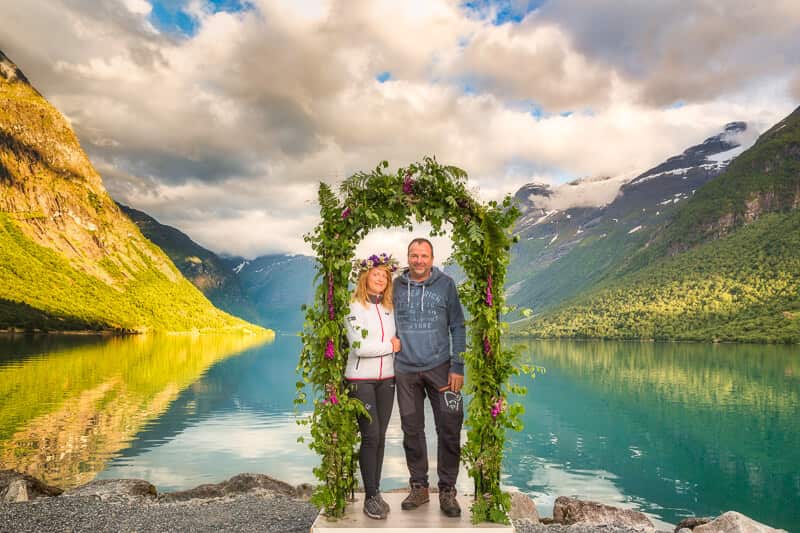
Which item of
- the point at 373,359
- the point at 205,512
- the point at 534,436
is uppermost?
the point at 373,359

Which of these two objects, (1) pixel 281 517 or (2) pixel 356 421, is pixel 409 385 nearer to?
(2) pixel 356 421

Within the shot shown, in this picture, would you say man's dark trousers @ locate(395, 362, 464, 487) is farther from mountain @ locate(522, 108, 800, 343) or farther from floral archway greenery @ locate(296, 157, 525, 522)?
mountain @ locate(522, 108, 800, 343)

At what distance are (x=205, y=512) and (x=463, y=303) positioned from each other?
7.69m

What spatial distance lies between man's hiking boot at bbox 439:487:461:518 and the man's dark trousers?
8.2 inches

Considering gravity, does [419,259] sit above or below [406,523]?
above

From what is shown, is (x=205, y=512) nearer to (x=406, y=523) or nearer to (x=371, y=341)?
(x=406, y=523)

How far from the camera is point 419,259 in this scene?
8.34m

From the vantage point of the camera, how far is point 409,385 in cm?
830

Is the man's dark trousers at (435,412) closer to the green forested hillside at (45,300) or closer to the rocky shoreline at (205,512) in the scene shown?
the rocky shoreline at (205,512)

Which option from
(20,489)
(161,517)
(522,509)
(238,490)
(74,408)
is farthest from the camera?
(74,408)

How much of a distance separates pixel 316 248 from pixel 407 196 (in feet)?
5.36

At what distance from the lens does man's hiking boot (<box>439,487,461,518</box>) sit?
853 centimetres

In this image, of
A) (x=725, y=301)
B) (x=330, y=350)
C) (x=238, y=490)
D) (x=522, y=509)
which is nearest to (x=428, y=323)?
(x=330, y=350)

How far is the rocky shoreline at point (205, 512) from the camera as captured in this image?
35.3ft
